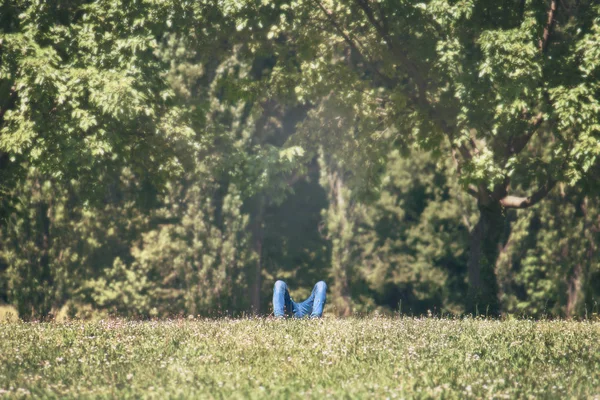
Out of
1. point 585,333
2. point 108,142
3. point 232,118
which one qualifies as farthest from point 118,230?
point 585,333

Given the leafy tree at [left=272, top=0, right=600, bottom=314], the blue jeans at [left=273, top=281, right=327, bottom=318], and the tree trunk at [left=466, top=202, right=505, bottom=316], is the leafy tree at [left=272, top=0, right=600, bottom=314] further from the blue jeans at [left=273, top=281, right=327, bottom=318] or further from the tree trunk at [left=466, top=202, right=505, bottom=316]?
the blue jeans at [left=273, top=281, right=327, bottom=318]

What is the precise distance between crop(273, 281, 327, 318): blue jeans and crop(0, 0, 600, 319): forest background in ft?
16.9

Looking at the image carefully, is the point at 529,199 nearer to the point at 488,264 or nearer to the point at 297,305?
the point at 488,264

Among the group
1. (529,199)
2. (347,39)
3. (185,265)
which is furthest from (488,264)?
(185,265)

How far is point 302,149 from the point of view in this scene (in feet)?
97.7

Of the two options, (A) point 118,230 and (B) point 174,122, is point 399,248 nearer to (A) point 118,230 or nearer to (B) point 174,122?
(A) point 118,230

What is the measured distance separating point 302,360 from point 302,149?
20092mm

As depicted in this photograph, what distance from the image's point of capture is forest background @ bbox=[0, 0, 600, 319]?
18.5m

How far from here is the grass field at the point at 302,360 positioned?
845 centimetres

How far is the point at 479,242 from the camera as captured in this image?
76.3ft

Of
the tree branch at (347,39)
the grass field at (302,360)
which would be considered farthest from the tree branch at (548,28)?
the grass field at (302,360)

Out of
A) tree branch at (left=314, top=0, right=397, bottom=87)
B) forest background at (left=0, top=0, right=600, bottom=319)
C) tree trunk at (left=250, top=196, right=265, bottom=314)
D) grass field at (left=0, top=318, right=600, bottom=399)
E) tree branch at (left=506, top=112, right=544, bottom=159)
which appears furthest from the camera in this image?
tree trunk at (left=250, top=196, right=265, bottom=314)

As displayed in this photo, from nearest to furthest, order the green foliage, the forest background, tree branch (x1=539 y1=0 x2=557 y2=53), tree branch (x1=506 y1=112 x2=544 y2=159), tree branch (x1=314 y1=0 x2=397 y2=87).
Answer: the forest background, tree branch (x1=539 y1=0 x2=557 y2=53), tree branch (x1=506 y1=112 x2=544 y2=159), tree branch (x1=314 y1=0 x2=397 y2=87), the green foliage

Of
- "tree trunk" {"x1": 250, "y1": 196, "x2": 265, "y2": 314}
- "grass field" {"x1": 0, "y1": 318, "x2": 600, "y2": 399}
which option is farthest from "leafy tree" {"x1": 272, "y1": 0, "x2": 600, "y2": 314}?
"tree trunk" {"x1": 250, "y1": 196, "x2": 265, "y2": 314}
